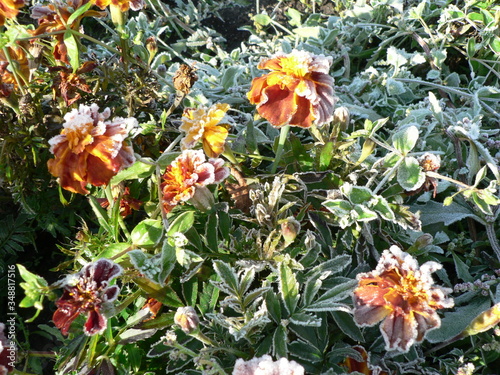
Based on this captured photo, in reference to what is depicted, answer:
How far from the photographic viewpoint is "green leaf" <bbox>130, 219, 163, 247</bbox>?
1.10 m

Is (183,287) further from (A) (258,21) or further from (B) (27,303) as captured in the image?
(A) (258,21)

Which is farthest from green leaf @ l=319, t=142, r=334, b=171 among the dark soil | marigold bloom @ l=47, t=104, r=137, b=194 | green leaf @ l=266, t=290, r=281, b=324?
the dark soil

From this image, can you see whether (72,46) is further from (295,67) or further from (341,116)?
(341,116)

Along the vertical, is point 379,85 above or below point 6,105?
below

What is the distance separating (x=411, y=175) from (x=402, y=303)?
1.14 ft

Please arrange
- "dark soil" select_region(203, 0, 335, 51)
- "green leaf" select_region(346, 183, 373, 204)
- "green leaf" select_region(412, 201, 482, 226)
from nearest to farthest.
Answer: "green leaf" select_region(346, 183, 373, 204)
"green leaf" select_region(412, 201, 482, 226)
"dark soil" select_region(203, 0, 335, 51)

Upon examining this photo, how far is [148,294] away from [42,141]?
51cm

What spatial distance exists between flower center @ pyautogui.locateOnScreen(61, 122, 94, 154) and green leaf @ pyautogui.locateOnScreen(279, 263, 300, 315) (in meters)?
0.45

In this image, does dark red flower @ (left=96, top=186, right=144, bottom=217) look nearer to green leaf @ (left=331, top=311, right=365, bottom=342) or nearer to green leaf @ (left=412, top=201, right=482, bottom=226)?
green leaf @ (left=331, top=311, right=365, bottom=342)

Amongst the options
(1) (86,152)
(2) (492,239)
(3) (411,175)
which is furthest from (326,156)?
(1) (86,152)

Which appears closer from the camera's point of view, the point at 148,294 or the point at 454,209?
the point at 148,294

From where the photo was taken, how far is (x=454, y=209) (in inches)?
54.4

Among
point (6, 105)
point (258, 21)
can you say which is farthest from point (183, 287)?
point (258, 21)

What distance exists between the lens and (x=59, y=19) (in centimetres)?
127
